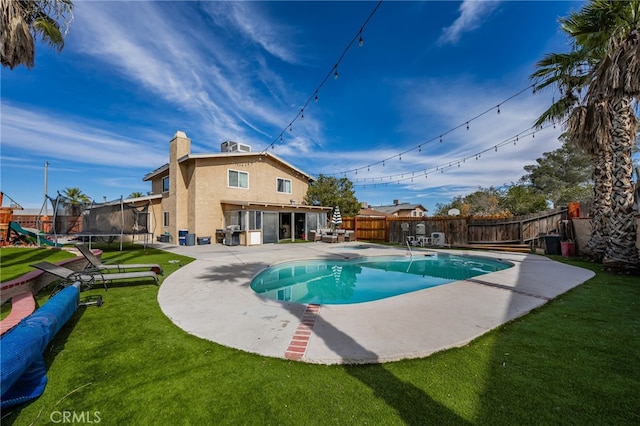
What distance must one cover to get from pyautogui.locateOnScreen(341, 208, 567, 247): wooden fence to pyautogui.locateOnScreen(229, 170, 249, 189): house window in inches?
416

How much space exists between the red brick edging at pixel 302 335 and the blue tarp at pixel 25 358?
2429 millimetres

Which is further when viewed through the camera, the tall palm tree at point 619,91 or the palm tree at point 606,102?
the palm tree at point 606,102

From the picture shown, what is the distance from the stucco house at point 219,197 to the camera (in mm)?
16672

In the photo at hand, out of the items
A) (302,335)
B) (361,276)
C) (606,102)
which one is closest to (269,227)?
Answer: (361,276)

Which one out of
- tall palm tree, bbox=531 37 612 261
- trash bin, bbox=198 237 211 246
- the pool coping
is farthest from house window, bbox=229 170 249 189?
tall palm tree, bbox=531 37 612 261

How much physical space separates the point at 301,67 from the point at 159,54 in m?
6.67

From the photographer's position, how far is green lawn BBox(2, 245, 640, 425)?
2.27 meters

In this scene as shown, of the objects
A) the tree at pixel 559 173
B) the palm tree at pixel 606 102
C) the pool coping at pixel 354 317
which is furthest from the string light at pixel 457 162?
the tree at pixel 559 173

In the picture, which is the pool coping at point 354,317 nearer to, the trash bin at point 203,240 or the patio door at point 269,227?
the trash bin at point 203,240

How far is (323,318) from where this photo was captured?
4.44 m

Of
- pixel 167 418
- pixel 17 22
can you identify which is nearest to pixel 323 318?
pixel 167 418

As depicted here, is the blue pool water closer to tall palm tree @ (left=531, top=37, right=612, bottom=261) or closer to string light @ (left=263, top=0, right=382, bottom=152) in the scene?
tall palm tree @ (left=531, top=37, right=612, bottom=261)

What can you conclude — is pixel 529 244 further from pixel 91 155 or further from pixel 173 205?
pixel 91 155

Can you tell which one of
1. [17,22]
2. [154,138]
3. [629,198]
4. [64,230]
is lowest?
[64,230]
